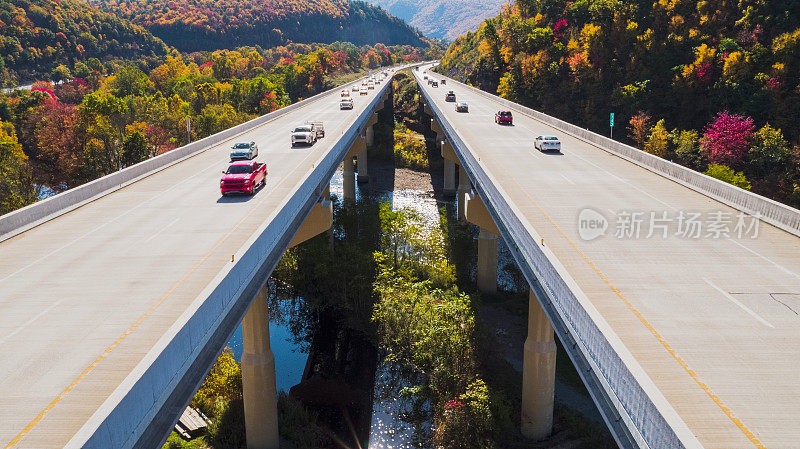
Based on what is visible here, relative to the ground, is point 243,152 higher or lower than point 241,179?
higher

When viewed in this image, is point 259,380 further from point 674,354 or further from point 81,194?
point 674,354

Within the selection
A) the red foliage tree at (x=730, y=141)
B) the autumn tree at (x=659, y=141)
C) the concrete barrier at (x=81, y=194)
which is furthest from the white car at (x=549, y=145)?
the autumn tree at (x=659, y=141)

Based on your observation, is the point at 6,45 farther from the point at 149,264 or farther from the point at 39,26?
the point at 149,264

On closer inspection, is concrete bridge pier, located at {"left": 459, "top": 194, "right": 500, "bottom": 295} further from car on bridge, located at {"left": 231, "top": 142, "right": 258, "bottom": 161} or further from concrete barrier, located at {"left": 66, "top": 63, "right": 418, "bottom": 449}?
concrete barrier, located at {"left": 66, "top": 63, "right": 418, "bottom": 449}

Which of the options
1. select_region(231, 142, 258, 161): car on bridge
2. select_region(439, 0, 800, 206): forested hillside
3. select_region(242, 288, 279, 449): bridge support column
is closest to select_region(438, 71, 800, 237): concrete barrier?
select_region(439, 0, 800, 206): forested hillside

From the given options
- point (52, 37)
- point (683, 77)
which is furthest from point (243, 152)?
point (52, 37)
